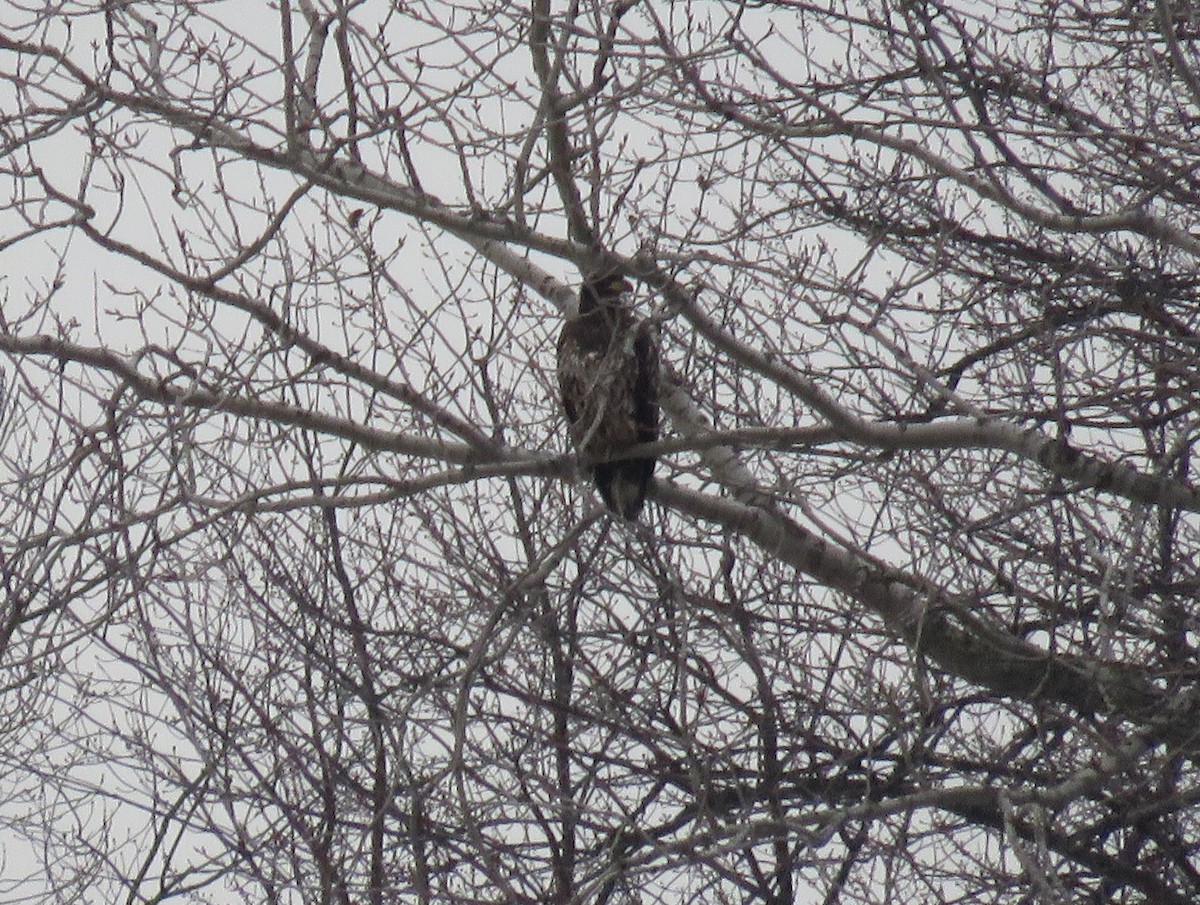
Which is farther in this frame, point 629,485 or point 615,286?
point 615,286

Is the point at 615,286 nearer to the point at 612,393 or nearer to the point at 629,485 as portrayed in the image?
the point at 612,393

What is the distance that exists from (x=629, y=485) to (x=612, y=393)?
0.36m

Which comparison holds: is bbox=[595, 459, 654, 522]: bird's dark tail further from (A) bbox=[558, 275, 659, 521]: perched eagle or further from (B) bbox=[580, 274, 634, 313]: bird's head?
(B) bbox=[580, 274, 634, 313]: bird's head

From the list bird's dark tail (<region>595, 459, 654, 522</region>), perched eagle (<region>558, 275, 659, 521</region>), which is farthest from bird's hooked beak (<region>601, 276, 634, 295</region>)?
bird's dark tail (<region>595, 459, 654, 522</region>)

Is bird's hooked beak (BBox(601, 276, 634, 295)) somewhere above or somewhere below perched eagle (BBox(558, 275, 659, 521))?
above

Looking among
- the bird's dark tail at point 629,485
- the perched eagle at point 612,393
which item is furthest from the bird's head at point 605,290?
the bird's dark tail at point 629,485

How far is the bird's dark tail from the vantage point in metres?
4.99

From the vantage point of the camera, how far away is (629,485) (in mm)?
5008

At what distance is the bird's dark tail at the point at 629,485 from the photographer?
4988 millimetres

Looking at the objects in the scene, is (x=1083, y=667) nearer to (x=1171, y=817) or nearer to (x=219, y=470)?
(x=1171, y=817)

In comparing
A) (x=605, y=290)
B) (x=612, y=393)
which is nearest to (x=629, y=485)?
(x=612, y=393)

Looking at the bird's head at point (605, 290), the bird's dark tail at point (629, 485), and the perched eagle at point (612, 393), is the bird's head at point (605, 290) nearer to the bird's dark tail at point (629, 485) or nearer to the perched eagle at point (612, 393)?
the perched eagle at point (612, 393)

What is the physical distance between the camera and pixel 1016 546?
5.36 metres

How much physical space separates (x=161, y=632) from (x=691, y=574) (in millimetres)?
1957
